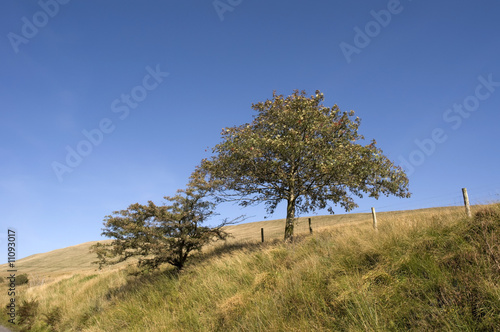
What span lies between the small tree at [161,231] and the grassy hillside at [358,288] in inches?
113

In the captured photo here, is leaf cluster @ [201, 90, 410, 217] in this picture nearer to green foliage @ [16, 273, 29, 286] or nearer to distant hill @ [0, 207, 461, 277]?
distant hill @ [0, 207, 461, 277]

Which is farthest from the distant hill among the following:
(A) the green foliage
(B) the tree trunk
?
(B) the tree trunk

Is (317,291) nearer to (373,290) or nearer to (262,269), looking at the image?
(373,290)

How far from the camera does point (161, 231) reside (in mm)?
14070

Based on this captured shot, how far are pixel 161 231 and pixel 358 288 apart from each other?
1050 cm

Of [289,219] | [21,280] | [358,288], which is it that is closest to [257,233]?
[289,219]

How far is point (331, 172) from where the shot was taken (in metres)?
14.8

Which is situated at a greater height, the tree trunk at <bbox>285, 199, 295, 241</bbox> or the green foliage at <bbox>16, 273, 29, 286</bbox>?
the tree trunk at <bbox>285, 199, 295, 241</bbox>

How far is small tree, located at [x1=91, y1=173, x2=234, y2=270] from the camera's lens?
44.9 feet

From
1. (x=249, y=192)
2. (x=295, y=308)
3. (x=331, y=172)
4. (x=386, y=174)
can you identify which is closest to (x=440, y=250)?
(x=295, y=308)

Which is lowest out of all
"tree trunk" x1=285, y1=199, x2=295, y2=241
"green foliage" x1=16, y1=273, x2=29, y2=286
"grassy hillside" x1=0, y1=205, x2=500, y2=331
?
"green foliage" x1=16, y1=273, x2=29, y2=286

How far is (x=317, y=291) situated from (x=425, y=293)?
2141 millimetres

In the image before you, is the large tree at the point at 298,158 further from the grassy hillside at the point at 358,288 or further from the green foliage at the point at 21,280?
the green foliage at the point at 21,280

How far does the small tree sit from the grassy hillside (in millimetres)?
2863
